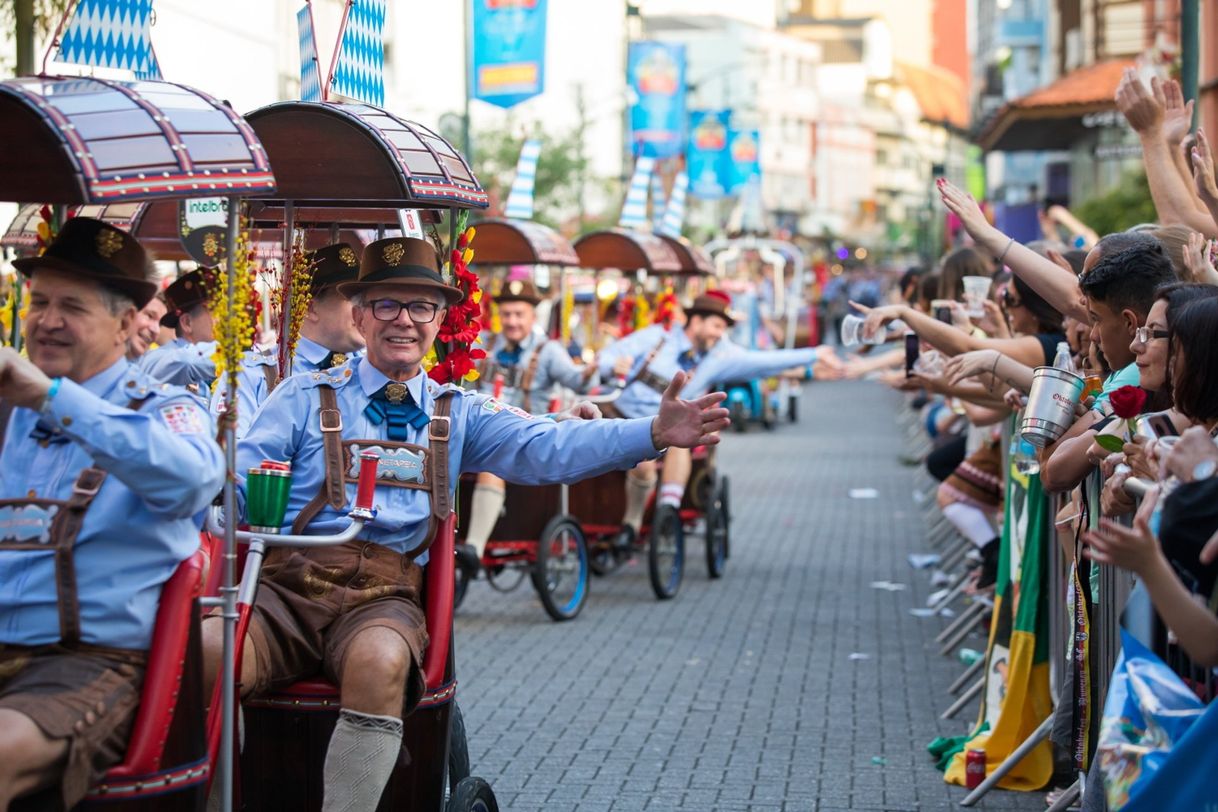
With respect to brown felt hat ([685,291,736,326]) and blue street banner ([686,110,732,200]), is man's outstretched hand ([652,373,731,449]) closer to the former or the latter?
brown felt hat ([685,291,736,326])

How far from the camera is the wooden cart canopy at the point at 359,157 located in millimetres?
5215

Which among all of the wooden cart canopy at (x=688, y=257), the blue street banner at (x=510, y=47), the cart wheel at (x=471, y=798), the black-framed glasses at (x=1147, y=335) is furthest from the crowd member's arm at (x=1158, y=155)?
the blue street banner at (x=510, y=47)

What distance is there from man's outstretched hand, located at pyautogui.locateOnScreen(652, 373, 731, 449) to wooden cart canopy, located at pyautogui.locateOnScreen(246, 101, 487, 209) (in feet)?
3.05

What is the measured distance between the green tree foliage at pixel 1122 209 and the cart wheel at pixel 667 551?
23.9ft

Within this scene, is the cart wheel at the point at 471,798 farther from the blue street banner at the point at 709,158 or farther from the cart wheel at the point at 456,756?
the blue street banner at the point at 709,158

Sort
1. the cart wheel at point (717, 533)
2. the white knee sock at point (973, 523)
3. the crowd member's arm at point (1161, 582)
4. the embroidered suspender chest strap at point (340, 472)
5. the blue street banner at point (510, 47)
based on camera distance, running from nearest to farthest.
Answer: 1. the crowd member's arm at point (1161, 582)
2. the embroidered suspender chest strap at point (340, 472)
3. the white knee sock at point (973, 523)
4. the cart wheel at point (717, 533)
5. the blue street banner at point (510, 47)

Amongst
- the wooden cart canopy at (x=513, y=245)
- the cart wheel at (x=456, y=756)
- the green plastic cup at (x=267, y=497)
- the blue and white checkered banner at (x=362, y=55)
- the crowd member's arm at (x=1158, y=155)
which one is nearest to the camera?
the green plastic cup at (x=267, y=497)

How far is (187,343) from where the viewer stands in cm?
845

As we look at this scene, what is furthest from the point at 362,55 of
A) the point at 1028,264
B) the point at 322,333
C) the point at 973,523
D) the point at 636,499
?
the point at 636,499

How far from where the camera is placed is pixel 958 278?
33.0 ft

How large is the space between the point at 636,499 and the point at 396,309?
694 cm

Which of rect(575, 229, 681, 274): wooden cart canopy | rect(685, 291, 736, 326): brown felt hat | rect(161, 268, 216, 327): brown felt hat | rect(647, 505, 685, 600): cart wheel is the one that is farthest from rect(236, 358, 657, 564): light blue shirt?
rect(575, 229, 681, 274): wooden cart canopy

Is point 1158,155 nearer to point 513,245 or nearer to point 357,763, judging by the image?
point 357,763

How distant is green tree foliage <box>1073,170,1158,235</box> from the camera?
59.8 feet
